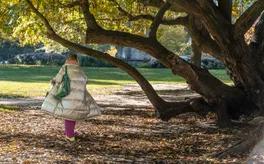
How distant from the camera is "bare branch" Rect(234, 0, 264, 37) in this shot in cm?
1298

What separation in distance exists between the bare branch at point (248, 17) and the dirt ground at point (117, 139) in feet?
7.70

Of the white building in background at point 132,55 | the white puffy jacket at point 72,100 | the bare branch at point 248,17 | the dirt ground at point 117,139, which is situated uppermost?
the bare branch at point 248,17

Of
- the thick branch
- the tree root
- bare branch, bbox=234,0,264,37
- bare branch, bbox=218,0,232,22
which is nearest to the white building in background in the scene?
the thick branch

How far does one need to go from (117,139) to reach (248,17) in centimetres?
421

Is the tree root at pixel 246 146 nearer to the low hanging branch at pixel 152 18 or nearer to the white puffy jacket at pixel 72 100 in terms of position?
the white puffy jacket at pixel 72 100

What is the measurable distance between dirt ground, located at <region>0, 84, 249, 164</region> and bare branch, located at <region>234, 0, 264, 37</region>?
92.4 inches

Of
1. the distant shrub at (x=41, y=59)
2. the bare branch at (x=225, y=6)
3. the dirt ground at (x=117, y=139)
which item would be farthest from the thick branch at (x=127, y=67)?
the distant shrub at (x=41, y=59)

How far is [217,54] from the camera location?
15109mm

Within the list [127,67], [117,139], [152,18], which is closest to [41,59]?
[152,18]

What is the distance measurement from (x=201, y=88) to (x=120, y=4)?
659 centimetres

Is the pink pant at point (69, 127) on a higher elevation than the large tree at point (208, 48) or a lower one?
lower

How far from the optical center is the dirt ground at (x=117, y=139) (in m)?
9.62

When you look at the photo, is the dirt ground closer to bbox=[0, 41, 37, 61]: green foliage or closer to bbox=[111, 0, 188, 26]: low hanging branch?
bbox=[111, 0, 188, 26]: low hanging branch

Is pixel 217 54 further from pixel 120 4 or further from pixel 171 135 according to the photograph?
pixel 120 4
